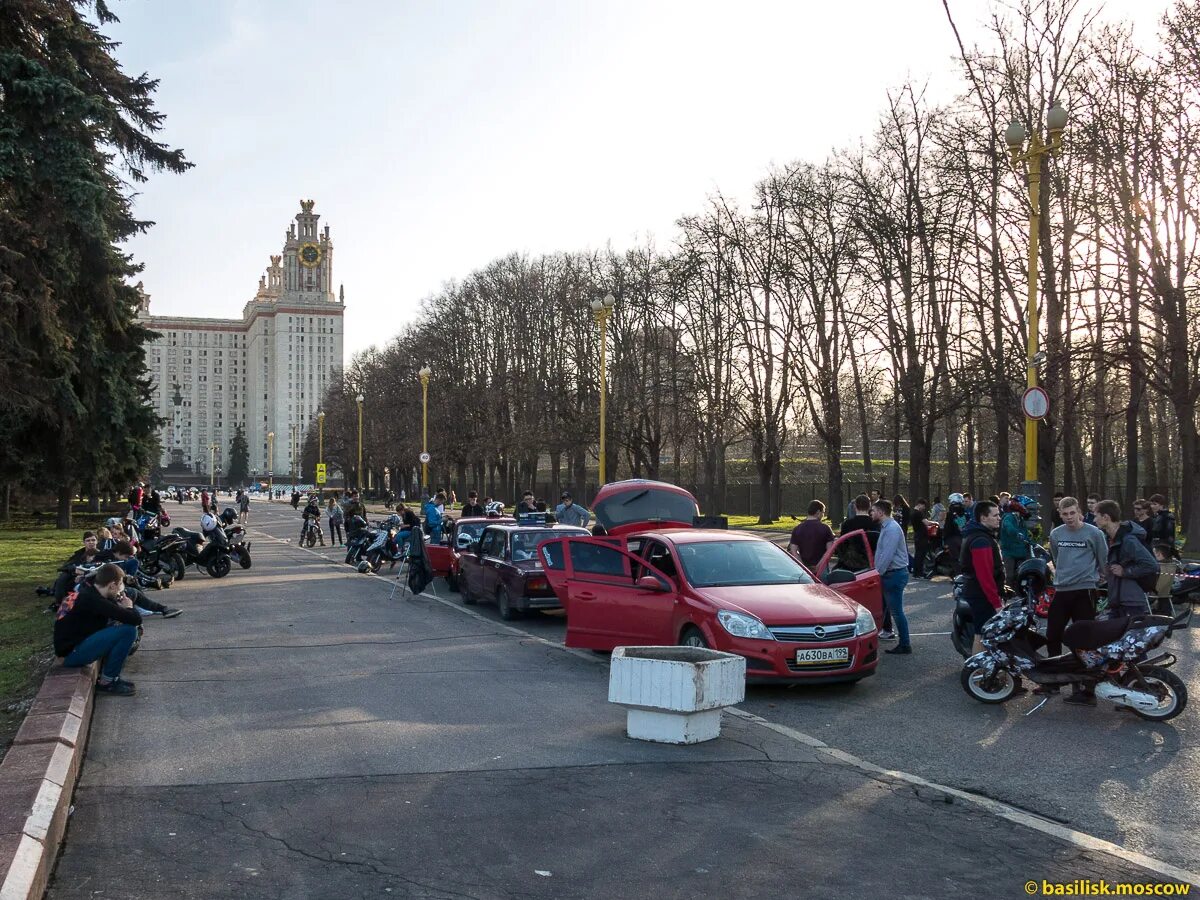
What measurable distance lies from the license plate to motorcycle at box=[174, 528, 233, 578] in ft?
56.5

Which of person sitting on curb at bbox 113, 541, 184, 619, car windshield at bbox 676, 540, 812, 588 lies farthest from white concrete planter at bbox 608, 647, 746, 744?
person sitting on curb at bbox 113, 541, 184, 619

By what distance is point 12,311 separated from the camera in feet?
66.2

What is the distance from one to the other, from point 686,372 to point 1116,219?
2285 centimetres

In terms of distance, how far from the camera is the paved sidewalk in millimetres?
5379

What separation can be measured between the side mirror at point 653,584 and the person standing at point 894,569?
9.86 feet

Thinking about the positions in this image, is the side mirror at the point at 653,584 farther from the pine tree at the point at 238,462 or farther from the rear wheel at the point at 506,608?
the pine tree at the point at 238,462

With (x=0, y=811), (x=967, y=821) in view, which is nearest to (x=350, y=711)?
(x=0, y=811)

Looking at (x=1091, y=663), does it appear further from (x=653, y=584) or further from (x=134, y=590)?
(x=134, y=590)

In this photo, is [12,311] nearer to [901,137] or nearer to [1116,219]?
[1116,219]

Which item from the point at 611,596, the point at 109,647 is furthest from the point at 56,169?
the point at 611,596

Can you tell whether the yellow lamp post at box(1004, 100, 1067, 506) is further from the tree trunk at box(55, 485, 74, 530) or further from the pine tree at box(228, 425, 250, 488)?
the pine tree at box(228, 425, 250, 488)

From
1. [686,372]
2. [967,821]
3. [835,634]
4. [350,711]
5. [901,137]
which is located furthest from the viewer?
[686,372]

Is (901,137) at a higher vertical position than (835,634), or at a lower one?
higher

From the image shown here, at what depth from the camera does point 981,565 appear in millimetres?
11250
